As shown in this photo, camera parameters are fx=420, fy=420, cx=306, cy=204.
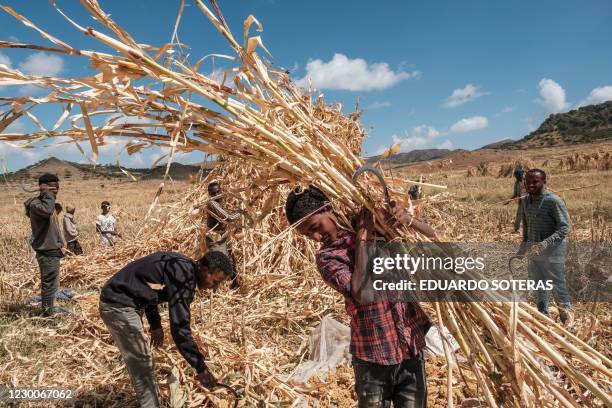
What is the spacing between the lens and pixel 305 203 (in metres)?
1.69

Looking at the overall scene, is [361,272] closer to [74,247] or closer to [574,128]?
[74,247]

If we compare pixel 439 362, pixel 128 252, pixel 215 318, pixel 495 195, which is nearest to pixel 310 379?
pixel 439 362

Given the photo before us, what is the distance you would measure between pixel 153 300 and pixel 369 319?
1.39m

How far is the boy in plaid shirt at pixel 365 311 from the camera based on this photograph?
167 centimetres

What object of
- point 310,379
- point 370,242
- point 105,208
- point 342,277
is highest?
point 105,208

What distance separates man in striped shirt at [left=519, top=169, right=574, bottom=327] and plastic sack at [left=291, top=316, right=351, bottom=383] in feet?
5.83

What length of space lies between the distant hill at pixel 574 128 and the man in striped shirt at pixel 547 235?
60964mm

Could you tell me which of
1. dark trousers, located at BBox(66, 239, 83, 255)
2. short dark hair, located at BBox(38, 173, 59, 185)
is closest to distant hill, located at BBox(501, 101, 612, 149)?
dark trousers, located at BBox(66, 239, 83, 255)

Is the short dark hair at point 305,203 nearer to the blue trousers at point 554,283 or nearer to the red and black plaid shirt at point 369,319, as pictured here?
the red and black plaid shirt at point 369,319

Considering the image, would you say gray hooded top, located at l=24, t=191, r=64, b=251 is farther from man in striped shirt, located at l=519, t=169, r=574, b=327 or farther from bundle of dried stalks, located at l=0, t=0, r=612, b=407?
man in striped shirt, located at l=519, t=169, r=574, b=327

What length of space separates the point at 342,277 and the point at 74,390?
2674mm

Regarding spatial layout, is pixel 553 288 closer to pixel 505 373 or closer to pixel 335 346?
pixel 335 346

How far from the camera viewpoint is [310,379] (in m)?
3.07

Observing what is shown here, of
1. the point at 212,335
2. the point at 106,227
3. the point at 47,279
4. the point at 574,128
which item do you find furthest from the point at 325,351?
the point at 574,128
